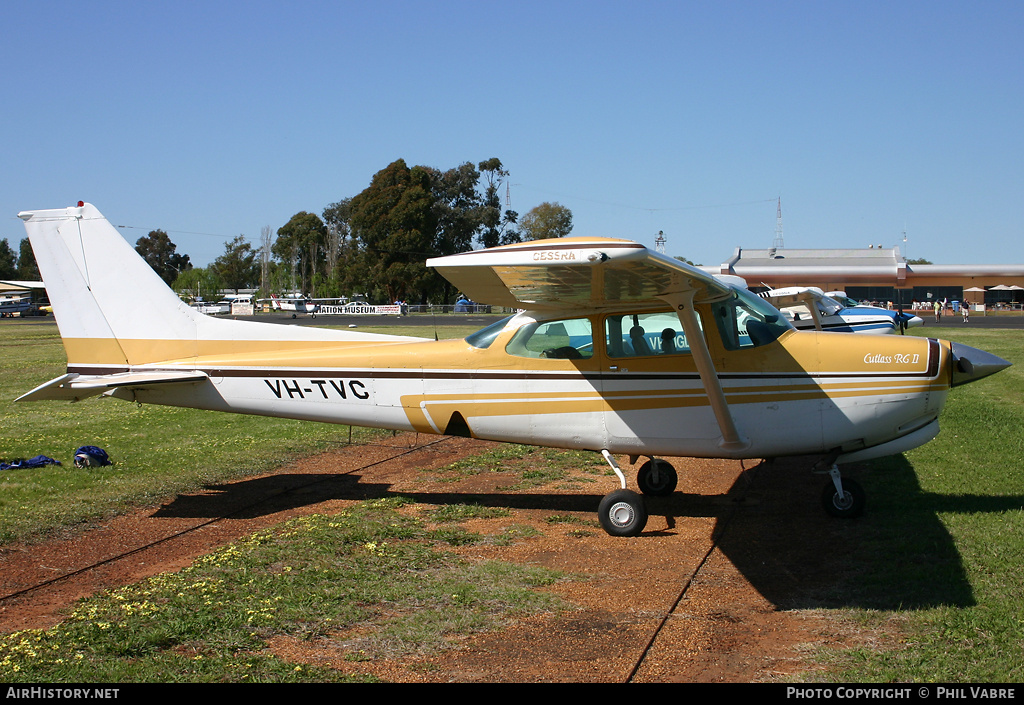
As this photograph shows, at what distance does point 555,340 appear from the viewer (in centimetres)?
752

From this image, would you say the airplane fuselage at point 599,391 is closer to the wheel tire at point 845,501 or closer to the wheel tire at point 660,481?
the wheel tire at point 845,501

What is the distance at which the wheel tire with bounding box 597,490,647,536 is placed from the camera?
693 centimetres

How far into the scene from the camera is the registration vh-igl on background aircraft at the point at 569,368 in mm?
6848

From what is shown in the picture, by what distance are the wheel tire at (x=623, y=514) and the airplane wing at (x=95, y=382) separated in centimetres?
437

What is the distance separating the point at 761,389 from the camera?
22.9 ft

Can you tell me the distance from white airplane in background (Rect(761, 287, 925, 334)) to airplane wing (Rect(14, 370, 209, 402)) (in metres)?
11.7

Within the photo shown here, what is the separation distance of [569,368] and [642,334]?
0.78 m

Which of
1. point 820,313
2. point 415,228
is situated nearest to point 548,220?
point 415,228

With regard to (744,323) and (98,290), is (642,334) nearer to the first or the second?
(744,323)

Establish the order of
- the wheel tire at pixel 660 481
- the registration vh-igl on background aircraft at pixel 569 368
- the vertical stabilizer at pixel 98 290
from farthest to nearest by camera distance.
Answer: the wheel tire at pixel 660 481
the vertical stabilizer at pixel 98 290
the registration vh-igl on background aircraft at pixel 569 368

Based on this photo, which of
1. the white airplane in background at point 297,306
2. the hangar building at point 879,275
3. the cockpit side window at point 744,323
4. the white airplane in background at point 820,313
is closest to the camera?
the cockpit side window at point 744,323

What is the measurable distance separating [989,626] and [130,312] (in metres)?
8.05

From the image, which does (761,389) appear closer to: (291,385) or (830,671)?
(830,671)

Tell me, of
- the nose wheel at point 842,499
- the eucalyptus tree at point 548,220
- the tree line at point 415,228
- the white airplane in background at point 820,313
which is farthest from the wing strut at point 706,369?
the eucalyptus tree at point 548,220
